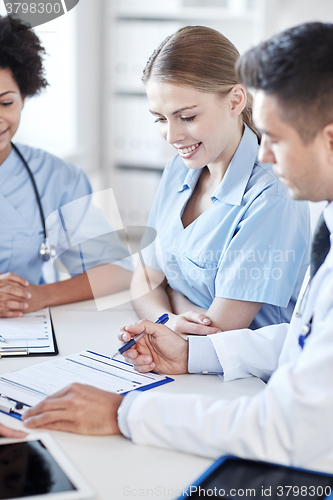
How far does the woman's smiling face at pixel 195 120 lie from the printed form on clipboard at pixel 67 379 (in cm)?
57

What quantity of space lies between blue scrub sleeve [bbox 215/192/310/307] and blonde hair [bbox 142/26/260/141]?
0.99 feet

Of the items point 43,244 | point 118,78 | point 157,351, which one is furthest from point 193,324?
point 118,78

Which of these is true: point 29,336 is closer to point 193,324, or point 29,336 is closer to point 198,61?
point 193,324

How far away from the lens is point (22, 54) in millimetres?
1687

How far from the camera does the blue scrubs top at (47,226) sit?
1.65m

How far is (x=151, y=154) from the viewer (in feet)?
12.3

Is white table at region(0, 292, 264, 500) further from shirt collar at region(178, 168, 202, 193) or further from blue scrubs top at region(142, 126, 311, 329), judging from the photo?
shirt collar at region(178, 168, 202, 193)

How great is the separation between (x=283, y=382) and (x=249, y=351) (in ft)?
1.04

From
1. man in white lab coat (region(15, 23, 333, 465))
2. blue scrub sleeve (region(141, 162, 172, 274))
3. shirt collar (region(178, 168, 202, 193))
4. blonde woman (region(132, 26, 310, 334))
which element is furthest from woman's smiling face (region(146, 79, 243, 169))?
man in white lab coat (region(15, 23, 333, 465))

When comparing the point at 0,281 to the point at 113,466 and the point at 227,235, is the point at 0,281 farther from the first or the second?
the point at 113,466

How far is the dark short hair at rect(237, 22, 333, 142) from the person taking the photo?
791mm

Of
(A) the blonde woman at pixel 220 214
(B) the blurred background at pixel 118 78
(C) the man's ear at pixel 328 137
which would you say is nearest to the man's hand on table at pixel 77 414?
(A) the blonde woman at pixel 220 214

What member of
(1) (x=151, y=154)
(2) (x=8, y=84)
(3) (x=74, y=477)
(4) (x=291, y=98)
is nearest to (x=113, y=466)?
(3) (x=74, y=477)

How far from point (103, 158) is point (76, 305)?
261 cm
